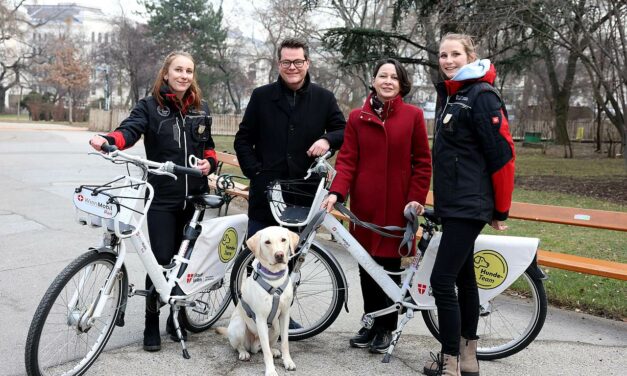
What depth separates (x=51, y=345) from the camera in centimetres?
347

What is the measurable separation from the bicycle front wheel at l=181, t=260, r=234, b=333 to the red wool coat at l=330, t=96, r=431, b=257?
1.10m

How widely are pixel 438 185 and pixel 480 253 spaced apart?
0.70 m

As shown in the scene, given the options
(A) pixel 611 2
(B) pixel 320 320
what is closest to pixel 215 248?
(B) pixel 320 320

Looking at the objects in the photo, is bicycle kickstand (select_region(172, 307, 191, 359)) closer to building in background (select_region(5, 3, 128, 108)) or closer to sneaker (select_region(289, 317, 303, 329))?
sneaker (select_region(289, 317, 303, 329))

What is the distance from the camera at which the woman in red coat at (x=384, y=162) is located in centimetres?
395

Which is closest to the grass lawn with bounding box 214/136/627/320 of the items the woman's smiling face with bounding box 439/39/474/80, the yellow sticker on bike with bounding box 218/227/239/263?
the woman's smiling face with bounding box 439/39/474/80

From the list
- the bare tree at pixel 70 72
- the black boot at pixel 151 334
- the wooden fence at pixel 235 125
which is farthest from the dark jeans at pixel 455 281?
the bare tree at pixel 70 72

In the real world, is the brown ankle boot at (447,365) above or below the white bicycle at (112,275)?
below

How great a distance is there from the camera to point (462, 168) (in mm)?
3402

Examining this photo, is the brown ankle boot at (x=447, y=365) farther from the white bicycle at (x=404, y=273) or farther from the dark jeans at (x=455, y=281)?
the white bicycle at (x=404, y=273)

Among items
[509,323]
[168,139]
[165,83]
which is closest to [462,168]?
[509,323]

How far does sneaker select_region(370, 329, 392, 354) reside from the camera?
415cm

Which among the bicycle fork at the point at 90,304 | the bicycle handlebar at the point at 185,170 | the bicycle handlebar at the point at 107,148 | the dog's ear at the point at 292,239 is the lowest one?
the bicycle fork at the point at 90,304

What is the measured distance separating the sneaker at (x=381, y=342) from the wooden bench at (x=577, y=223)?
1.07m
